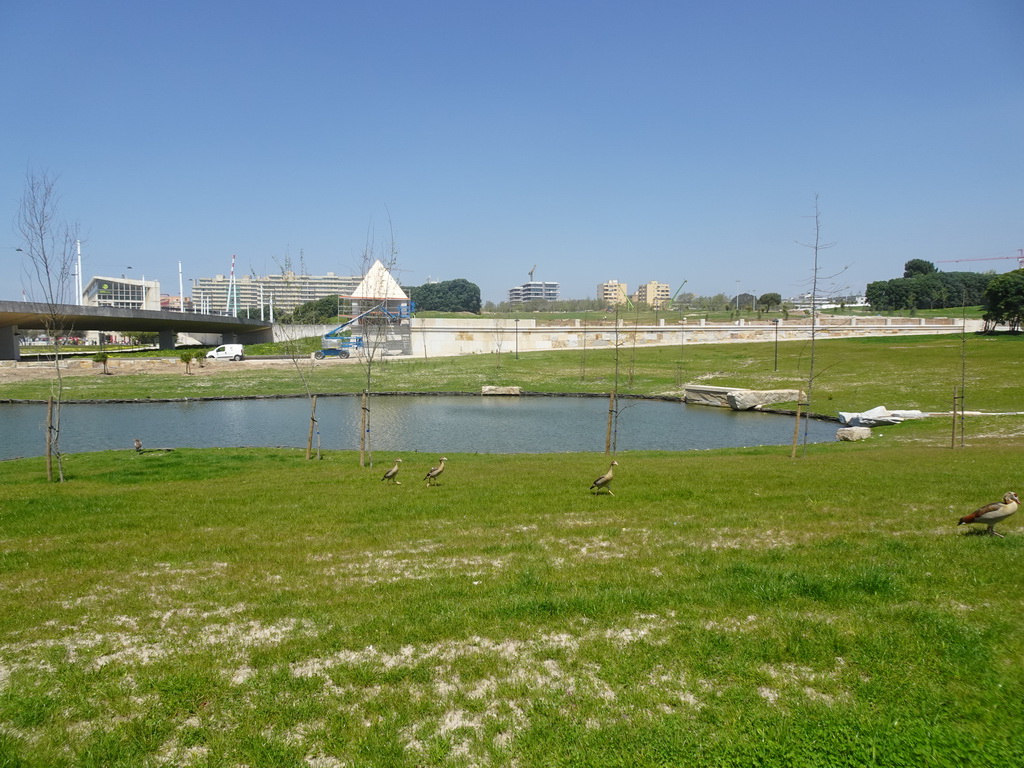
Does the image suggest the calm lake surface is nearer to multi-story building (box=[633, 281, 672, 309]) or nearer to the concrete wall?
multi-story building (box=[633, 281, 672, 309])

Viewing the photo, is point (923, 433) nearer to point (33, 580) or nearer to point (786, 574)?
point (786, 574)

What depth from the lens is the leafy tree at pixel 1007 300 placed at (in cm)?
7962

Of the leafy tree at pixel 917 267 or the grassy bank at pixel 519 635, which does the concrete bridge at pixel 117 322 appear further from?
the leafy tree at pixel 917 267

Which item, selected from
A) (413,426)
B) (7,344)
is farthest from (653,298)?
(7,344)

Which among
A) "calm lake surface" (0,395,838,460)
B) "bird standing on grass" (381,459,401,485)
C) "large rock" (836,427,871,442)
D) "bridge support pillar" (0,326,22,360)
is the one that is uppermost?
"bridge support pillar" (0,326,22,360)

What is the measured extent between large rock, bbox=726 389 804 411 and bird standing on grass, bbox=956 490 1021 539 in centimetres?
3871

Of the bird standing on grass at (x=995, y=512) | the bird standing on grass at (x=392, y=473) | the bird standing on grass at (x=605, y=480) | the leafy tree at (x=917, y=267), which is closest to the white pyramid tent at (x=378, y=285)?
the bird standing on grass at (x=392, y=473)

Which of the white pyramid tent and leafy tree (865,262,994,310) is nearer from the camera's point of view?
the white pyramid tent

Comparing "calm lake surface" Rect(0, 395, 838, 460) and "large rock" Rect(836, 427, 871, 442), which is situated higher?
"large rock" Rect(836, 427, 871, 442)

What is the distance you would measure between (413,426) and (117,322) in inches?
2559

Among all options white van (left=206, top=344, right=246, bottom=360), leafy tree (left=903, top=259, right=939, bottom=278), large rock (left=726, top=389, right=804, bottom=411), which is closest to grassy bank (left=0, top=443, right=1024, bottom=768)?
large rock (left=726, top=389, right=804, bottom=411)

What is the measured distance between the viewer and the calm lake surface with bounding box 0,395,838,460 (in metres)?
33.0

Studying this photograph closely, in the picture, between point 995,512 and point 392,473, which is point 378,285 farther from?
point 995,512

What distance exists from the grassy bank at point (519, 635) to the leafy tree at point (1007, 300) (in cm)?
8495
